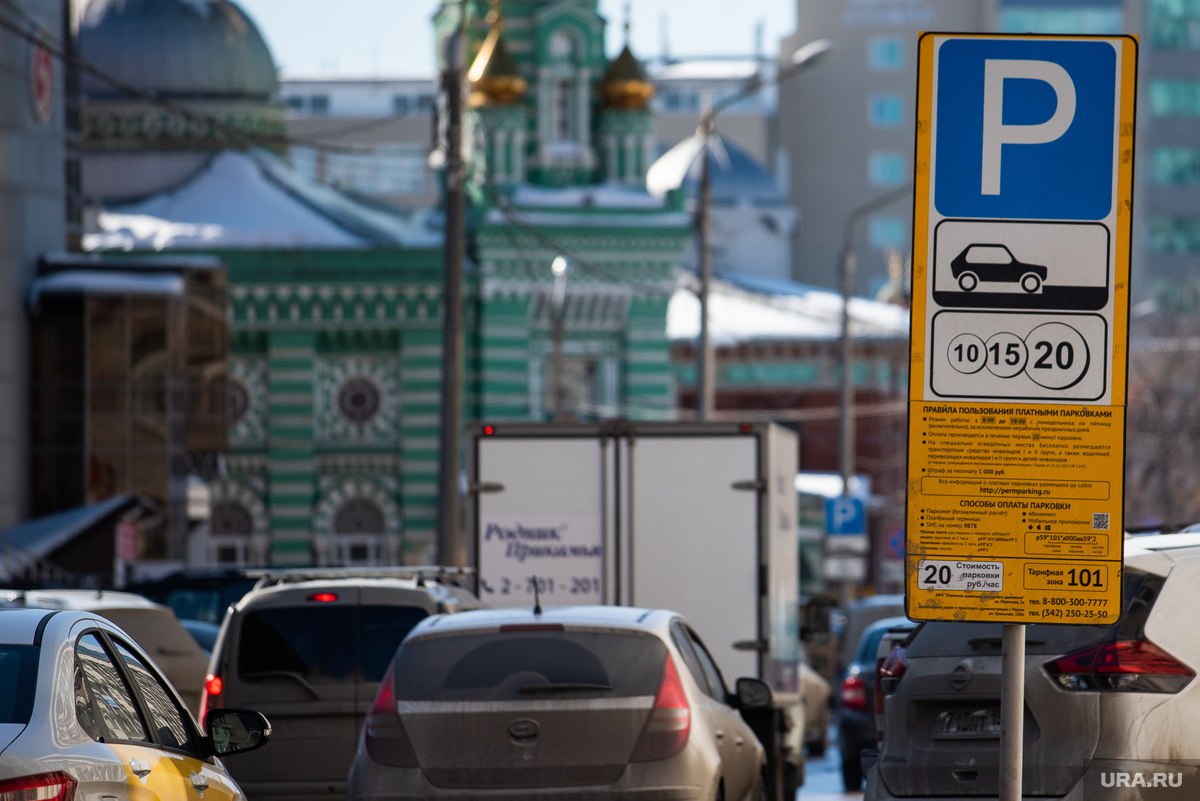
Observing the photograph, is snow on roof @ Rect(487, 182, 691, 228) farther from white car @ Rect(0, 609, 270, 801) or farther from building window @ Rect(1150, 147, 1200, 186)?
building window @ Rect(1150, 147, 1200, 186)

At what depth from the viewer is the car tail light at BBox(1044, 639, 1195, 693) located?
961 cm

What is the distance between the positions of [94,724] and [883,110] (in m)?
106

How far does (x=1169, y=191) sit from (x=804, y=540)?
53731 millimetres

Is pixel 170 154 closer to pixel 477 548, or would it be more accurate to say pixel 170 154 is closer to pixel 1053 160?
pixel 477 548

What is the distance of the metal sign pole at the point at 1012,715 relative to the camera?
26.2ft

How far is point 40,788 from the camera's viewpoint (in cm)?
710

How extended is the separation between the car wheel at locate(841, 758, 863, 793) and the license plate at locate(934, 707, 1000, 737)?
11.2 meters

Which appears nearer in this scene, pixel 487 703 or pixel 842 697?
pixel 487 703

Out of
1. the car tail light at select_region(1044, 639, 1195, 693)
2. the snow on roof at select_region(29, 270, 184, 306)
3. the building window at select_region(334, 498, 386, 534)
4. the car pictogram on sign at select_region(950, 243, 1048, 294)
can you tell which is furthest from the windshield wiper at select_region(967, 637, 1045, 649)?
the building window at select_region(334, 498, 386, 534)

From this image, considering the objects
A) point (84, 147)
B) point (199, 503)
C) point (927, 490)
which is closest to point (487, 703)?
point (927, 490)

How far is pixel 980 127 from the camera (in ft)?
26.8

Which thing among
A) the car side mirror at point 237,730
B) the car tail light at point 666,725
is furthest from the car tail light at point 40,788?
the car tail light at point 666,725

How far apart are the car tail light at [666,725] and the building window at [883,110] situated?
335ft

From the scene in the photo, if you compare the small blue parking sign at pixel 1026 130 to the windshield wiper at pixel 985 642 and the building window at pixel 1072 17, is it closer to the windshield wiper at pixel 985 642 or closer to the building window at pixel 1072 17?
the windshield wiper at pixel 985 642
